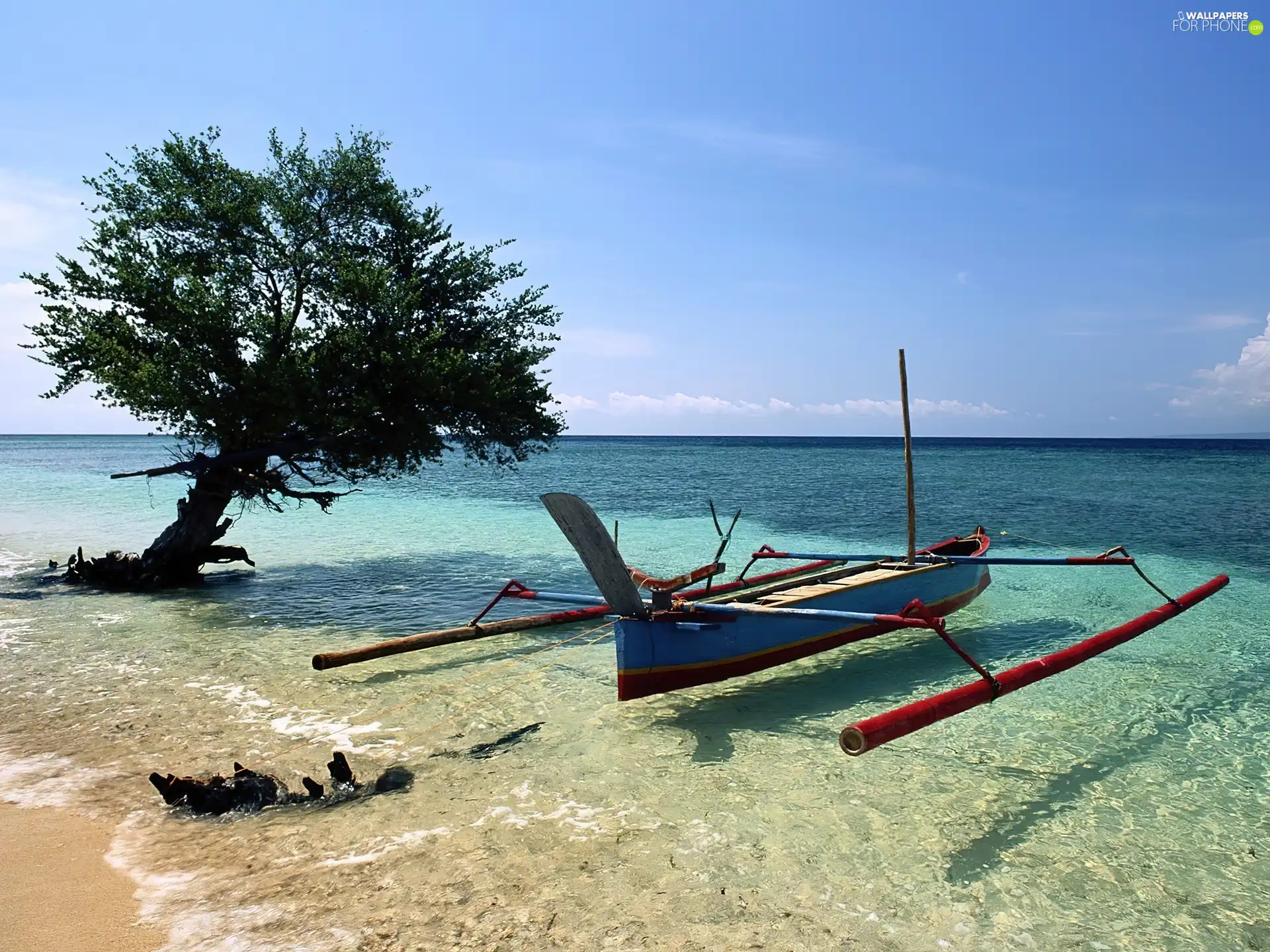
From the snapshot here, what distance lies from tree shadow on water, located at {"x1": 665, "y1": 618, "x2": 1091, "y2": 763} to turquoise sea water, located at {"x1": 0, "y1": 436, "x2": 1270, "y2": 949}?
69 mm

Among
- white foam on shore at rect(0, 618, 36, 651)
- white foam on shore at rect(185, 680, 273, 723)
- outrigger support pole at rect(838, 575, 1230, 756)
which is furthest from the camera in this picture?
white foam on shore at rect(0, 618, 36, 651)

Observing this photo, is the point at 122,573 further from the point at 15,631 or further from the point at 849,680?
the point at 849,680

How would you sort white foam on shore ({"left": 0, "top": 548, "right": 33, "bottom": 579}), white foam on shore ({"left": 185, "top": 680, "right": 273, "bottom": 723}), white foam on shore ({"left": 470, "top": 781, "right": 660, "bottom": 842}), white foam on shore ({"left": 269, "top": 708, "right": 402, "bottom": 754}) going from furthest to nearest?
white foam on shore ({"left": 0, "top": 548, "right": 33, "bottom": 579}), white foam on shore ({"left": 185, "top": 680, "right": 273, "bottom": 723}), white foam on shore ({"left": 269, "top": 708, "right": 402, "bottom": 754}), white foam on shore ({"left": 470, "top": 781, "right": 660, "bottom": 842})

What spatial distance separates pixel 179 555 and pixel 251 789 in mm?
12955

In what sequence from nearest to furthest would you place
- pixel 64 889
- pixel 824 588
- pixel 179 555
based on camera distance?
pixel 64 889, pixel 824 588, pixel 179 555

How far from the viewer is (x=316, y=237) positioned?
17.4m

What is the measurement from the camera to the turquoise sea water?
5164mm

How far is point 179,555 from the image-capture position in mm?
17281

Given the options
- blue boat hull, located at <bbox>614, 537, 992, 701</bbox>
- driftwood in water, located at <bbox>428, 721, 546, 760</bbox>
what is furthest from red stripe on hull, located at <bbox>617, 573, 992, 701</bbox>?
driftwood in water, located at <bbox>428, 721, 546, 760</bbox>

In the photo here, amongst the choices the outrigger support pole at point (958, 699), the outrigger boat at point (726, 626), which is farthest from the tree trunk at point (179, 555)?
the outrigger support pole at point (958, 699)

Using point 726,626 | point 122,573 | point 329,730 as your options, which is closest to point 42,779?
point 329,730

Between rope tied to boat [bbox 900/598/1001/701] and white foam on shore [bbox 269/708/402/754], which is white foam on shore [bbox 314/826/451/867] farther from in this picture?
rope tied to boat [bbox 900/598/1001/701]

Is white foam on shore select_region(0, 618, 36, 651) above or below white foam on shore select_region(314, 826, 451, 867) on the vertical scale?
above

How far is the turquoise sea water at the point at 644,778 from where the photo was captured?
5.16 meters
